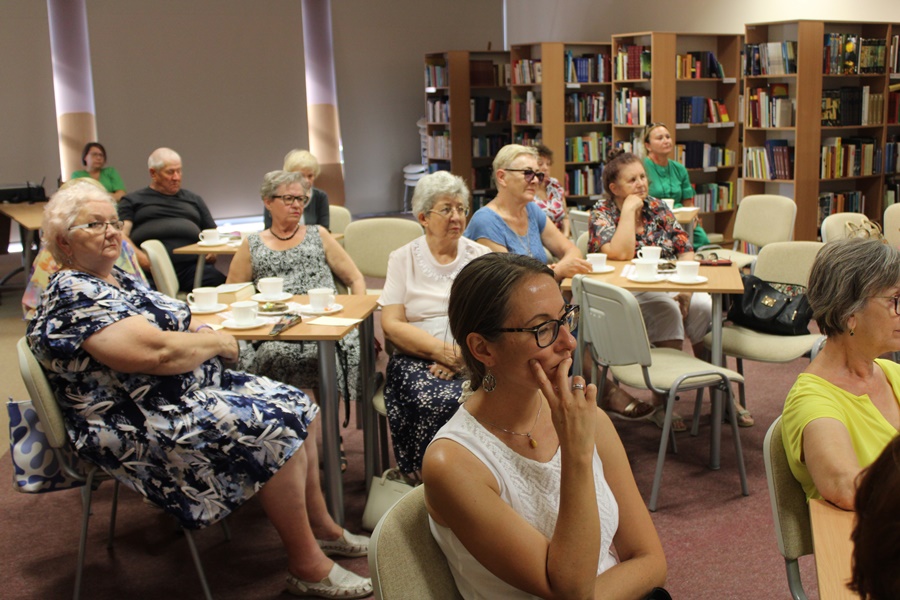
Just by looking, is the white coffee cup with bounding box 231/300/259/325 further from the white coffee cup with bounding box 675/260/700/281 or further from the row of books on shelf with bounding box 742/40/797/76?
the row of books on shelf with bounding box 742/40/797/76

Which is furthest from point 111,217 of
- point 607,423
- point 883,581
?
point 883,581

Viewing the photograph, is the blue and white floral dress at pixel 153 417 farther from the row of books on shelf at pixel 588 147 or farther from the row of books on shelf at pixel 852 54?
the row of books on shelf at pixel 588 147

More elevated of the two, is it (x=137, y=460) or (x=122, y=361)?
(x=122, y=361)

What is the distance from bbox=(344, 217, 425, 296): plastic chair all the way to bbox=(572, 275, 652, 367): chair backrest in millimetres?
1393

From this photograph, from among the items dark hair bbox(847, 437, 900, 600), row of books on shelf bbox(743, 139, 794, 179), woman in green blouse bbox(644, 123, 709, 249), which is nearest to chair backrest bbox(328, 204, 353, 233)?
woman in green blouse bbox(644, 123, 709, 249)

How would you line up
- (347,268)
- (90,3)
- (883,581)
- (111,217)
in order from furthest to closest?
(90,3), (347,268), (111,217), (883,581)

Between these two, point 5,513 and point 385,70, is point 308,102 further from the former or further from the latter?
point 5,513

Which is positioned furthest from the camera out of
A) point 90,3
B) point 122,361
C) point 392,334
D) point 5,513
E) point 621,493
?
point 90,3

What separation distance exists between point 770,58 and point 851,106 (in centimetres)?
85

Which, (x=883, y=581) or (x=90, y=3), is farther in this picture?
(x=90, y=3)

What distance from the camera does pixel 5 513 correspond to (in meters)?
3.72

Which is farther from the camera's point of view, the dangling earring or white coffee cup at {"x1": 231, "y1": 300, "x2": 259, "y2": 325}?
white coffee cup at {"x1": 231, "y1": 300, "x2": 259, "y2": 325}

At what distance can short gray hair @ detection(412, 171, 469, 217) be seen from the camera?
11.9 feet

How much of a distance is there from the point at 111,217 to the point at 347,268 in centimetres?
153
